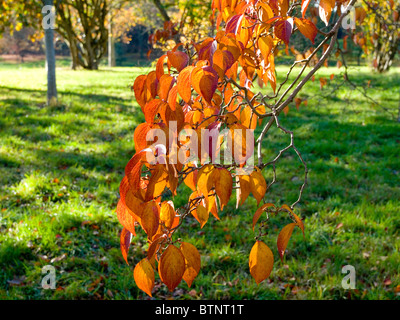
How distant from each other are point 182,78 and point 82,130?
496 centimetres

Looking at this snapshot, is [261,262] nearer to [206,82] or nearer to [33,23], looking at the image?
[206,82]

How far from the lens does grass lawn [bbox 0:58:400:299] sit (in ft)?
8.24

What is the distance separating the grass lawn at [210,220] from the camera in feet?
8.24

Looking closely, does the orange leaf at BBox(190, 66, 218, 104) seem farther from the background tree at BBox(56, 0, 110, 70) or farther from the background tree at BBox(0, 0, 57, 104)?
the background tree at BBox(56, 0, 110, 70)

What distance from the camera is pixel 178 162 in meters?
0.87


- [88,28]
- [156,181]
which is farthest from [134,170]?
[88,28]

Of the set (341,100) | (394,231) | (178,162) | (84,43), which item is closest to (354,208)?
(394,231)

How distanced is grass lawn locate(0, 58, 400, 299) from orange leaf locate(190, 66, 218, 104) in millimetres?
1930

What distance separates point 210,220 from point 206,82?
2646 mm

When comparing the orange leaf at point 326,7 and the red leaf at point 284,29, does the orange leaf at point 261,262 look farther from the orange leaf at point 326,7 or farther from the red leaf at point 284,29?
the orange leaf at point 326,7

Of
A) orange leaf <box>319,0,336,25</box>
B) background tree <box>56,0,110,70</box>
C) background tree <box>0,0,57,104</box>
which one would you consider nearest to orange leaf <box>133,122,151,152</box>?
orange leaf <box>319,0,336,25</box>

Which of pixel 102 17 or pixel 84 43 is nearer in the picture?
pixel 102 17
